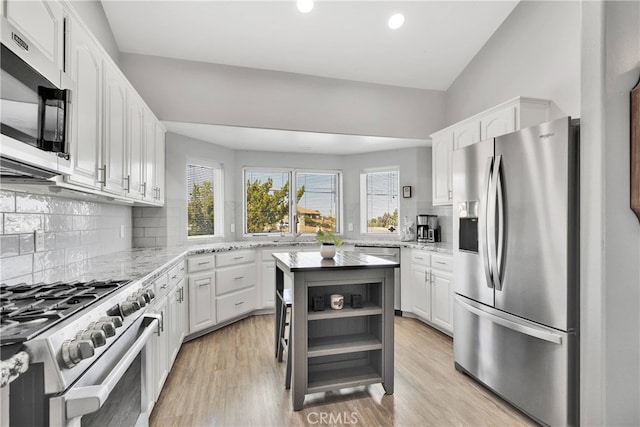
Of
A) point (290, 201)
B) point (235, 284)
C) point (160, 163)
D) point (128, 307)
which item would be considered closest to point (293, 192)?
point (290, 201)

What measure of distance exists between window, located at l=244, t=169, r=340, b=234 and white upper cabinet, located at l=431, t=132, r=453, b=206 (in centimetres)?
163

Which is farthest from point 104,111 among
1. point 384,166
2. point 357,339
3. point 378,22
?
point 384,166

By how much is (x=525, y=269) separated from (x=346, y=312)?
3.84 ft

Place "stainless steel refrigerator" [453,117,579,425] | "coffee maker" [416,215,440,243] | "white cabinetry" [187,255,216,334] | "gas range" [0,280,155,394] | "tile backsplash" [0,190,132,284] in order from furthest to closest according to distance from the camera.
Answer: "coffee maker" [416,215,440,243] → "white cabinetry" [187,255,216,334] → "stainless steel refrigerator" [453,117,579,425] → "tile backsplash" [0,190,132,284] → "gas range" [0,280,155,394]

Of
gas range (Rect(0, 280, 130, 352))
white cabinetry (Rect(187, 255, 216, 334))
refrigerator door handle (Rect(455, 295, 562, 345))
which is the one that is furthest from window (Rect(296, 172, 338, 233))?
gas range (Rect(0, 280, 130, 352))

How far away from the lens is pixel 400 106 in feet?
13.2

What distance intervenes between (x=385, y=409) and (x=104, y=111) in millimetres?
2567

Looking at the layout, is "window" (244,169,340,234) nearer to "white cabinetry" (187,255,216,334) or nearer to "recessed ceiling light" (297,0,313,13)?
"white cabinetry" (187,255,216,334)

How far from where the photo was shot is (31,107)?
3.70 feet

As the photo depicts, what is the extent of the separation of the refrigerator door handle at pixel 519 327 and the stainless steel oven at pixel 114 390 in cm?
210

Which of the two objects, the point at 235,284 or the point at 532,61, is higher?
the point at 532,61

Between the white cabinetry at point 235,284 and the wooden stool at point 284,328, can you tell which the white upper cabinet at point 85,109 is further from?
the white cabinetry at point 235,284

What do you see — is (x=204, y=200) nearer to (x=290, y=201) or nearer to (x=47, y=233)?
(x=290, y=201)

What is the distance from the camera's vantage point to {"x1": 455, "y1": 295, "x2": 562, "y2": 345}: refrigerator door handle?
187cm
